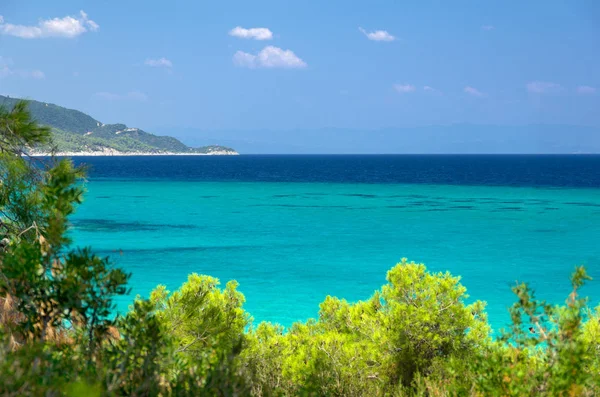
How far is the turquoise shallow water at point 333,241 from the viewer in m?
25.6

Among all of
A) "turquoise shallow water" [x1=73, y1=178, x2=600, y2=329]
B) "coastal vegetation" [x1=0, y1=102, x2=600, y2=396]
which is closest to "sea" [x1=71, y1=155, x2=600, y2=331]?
"turquoise shallow water" [x1=73, y1=178, x2=600, y2=329]

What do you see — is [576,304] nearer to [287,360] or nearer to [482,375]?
[482,375]

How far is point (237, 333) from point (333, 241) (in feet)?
84.1

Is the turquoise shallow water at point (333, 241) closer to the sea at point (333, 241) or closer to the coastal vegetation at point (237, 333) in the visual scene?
the sea at point (333, 241)

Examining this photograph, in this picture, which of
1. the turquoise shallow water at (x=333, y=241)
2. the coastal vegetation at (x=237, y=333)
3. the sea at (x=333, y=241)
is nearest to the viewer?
the coastal vegetation at (x=237, y=333)

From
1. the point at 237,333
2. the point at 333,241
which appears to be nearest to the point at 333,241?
the point at 333,241

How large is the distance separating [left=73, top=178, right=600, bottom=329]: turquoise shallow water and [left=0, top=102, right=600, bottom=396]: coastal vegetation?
10338 mm

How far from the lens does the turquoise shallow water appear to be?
25625mm

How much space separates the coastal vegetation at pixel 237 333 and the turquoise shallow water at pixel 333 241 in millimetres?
10338

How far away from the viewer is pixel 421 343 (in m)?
9.96

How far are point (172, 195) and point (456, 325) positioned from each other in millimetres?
55763

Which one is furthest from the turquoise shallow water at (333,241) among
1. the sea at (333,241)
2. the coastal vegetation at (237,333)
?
the coastal vegetation at (237,333)

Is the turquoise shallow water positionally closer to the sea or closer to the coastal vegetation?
the sea

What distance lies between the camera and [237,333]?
10.4m
